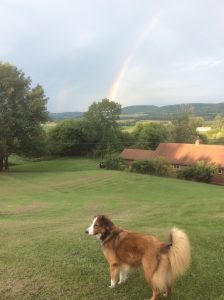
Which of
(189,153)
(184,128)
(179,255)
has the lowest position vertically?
(189,153)

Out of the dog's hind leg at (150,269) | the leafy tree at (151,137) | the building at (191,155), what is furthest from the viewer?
the leafy tree at (151,137)

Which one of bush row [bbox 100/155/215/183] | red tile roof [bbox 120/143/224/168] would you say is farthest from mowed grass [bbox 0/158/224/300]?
red tile roof [bbox 120/143/224/168]

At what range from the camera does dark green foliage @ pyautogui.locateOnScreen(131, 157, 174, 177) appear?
54141 mm

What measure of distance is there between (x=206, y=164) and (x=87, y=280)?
1853 inches

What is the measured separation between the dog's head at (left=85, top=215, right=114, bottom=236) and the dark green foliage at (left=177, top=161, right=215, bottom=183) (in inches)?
1817

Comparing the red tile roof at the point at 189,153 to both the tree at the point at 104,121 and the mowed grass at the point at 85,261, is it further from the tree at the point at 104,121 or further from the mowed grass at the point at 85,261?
the mowed grass at the point at 85,261

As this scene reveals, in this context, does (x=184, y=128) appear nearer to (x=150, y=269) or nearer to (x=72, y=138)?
(x=72, y=138)

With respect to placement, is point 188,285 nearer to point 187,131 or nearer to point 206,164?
point 206,164

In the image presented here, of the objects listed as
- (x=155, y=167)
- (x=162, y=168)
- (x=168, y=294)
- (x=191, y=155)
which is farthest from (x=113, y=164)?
(x=168, y=294)

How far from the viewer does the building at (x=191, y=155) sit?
5512 cm

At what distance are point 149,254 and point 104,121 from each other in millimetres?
82811

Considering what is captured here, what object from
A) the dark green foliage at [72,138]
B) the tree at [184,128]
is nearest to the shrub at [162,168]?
the dark green foliage at [72,138]

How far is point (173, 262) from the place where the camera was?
648cm

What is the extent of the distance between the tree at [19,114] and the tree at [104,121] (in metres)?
32.0
